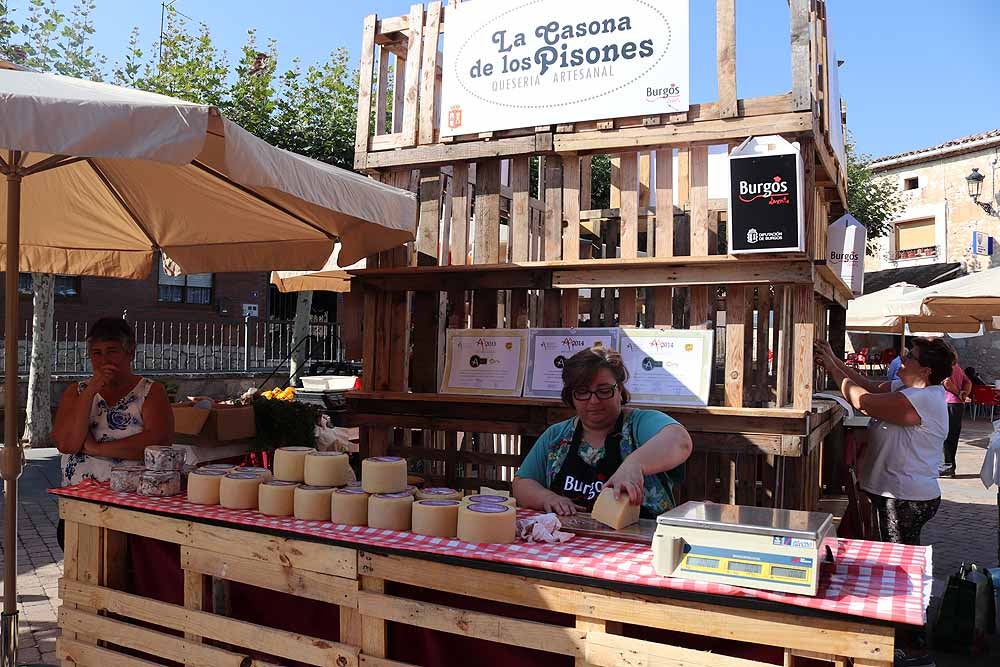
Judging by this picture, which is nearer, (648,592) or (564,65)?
(648,592)

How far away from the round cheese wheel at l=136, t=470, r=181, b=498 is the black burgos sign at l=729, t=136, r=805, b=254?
2.94 meters

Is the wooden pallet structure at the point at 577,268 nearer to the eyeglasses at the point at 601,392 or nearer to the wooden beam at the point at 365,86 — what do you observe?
the wooden beam at the point at 365,86

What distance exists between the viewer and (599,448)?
10.9ft

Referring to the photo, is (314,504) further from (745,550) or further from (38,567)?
(38,567)

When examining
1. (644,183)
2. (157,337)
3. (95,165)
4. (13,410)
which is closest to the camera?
(13,410)

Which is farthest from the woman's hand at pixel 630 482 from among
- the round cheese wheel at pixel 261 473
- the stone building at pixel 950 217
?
the stone building at pixel 950 217

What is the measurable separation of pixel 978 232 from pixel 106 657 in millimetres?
27544

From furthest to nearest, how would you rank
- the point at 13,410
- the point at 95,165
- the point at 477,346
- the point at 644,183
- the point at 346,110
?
the point at 346,110, the point at 644,183, the point at 477,346, the point at 95,165, the point at 13,410

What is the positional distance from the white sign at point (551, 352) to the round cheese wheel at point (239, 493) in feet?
7.33

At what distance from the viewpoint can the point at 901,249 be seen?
27453 millimetres

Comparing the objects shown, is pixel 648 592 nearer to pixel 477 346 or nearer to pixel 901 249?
pixel 477 346

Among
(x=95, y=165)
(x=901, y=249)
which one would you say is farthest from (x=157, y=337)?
(x=901, y=249)

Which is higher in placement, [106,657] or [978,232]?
[978,232]

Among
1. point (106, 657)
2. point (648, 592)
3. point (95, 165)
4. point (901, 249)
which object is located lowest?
point (106, 657)
